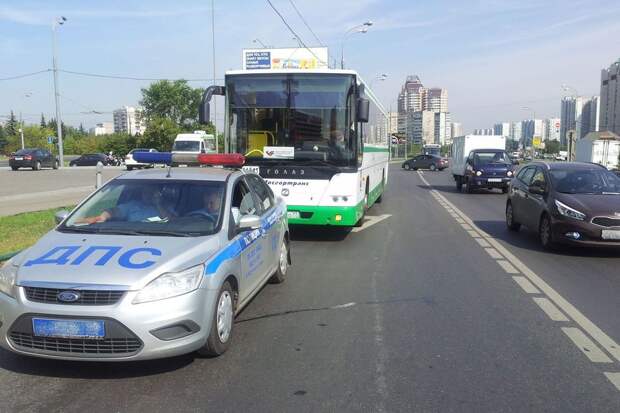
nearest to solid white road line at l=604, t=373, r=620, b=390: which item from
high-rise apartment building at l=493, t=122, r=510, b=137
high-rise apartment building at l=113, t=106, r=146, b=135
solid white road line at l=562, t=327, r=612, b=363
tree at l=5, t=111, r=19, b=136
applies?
solid white road line at l=562, t=327, r=612, b=363

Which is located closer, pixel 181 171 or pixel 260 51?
pixel 181 171

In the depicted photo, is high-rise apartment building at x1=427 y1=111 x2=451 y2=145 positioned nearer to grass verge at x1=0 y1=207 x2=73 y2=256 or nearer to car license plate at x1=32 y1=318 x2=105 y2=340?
grass verge at x1=0 y1=207 x2=73 y2=256

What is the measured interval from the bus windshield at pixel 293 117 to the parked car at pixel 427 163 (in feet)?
149

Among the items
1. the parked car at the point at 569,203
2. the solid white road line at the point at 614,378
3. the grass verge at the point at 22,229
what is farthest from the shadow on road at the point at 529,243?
the grass verge at the point at 22,229

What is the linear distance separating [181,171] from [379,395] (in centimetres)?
332

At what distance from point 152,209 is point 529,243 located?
7.90m

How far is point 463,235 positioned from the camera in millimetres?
11953

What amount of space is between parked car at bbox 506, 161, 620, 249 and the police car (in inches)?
232

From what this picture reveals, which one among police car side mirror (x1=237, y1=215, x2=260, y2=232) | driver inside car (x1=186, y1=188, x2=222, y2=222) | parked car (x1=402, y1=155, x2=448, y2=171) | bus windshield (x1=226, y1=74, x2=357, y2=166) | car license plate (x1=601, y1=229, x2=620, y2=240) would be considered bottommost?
parked car (x1=402, y1=155, x2=448, y2=171)

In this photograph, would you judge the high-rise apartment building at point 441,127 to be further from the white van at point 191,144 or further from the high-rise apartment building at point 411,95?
the white van at point 191,144

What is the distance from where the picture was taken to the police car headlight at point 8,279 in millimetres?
4242

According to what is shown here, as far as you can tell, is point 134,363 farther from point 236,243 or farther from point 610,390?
point 610,390

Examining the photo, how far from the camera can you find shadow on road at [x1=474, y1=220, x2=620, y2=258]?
975 cm

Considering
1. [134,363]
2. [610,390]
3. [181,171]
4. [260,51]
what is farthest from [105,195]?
[260,51]
